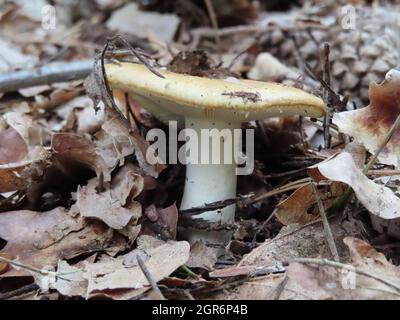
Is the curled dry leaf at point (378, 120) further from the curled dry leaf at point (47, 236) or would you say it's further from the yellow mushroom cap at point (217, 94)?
the curled dry leaf at point (47, 236)

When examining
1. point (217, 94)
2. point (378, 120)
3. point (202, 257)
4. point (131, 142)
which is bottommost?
point (202, 257)

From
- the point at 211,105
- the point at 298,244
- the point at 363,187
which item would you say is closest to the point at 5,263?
the point at 211,105

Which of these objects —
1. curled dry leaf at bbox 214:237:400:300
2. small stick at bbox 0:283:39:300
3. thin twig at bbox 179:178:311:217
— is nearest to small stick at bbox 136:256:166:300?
curled dry leaf at bbox 214:237:400:300

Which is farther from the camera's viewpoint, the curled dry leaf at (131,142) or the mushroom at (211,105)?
the curled dry leaf at (131,142)

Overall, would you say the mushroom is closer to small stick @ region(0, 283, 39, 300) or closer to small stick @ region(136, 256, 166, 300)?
small stick @ region(136, 256, 166, 300)

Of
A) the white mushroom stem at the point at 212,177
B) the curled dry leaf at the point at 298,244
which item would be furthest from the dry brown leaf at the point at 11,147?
the curled dry leaf at the point at 298,244

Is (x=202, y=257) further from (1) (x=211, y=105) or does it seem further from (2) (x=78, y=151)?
(2) (x=78, y=151)
